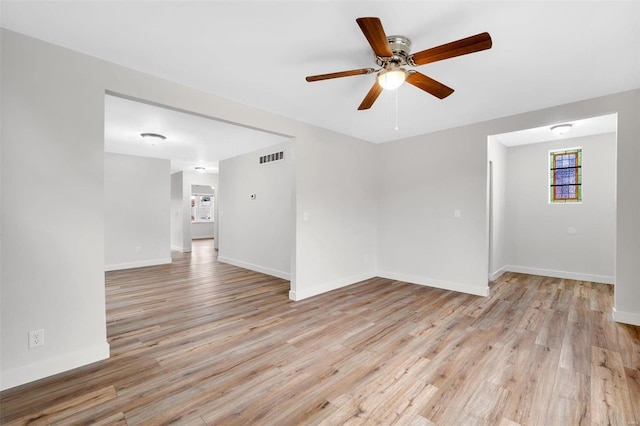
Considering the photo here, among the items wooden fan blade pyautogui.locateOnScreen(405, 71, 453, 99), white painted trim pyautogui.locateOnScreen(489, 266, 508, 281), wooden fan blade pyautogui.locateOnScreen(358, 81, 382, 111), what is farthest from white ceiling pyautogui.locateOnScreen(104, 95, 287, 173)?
white painted trim pyautogui.locateOnScreen(489, 266, 508, 281)

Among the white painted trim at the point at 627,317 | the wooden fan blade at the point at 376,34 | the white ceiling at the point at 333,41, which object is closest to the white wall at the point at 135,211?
the white ceiling at the point at 333,41

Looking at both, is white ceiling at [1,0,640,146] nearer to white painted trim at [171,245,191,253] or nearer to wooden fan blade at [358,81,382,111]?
wooden fan blade at [358,81,382,111]

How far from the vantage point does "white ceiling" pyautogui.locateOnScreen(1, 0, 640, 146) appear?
1738 millimetres

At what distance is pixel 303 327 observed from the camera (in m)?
2.96

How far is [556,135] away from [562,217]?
1.57 meters

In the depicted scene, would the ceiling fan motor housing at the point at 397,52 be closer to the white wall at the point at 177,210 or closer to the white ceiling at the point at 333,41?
the white ceiling at the point at 333,41

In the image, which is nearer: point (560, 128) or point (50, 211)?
point (50, 211)

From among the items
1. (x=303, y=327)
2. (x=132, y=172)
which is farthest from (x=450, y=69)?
(x=132, y=172)

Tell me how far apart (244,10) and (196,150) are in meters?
4.47

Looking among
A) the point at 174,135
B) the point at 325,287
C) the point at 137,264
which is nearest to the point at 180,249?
the point at 137,264

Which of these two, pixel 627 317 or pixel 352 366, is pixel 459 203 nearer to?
pixel 627 317

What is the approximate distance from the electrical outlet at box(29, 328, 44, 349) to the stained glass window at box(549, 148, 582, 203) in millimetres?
7518

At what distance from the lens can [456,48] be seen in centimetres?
168

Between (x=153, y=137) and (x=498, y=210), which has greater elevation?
(x=153, y=137)
